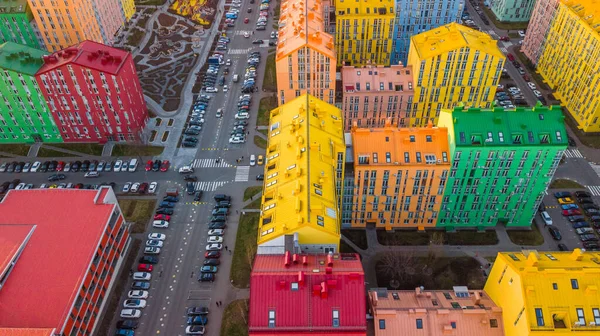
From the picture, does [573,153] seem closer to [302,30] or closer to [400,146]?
[400,146]

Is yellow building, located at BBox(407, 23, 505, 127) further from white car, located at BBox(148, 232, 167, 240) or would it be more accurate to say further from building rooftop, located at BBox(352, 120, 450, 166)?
white car, located at BBox(148, 232, 167, 240)

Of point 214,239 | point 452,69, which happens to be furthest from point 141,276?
point 452,69

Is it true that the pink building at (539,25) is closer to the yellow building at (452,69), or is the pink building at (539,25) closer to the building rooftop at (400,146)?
the yellow building at (452,69)

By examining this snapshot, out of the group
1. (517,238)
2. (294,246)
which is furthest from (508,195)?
(294,246)

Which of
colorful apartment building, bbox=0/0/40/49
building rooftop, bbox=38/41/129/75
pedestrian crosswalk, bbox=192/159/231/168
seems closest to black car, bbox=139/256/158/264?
pedestrian crosswalk, bbox=192/159/231/168

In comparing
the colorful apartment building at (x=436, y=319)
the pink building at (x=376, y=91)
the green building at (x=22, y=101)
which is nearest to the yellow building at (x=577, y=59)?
the pink building at (x=376, y=91)

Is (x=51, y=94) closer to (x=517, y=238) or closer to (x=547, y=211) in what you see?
(x=517, y=238)
